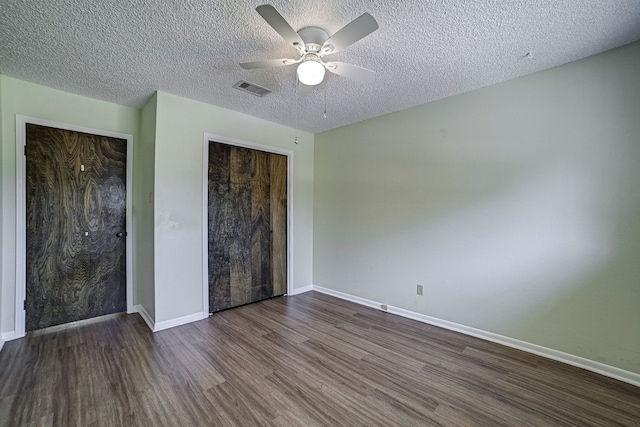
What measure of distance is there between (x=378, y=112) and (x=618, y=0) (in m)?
2.11

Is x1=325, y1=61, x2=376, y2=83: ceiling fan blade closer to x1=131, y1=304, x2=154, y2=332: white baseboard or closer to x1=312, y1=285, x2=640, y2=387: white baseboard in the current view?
x1=312, y1=285, x2=640, y2=387: white baseboard

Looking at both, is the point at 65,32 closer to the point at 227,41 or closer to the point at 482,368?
the point at 227,41

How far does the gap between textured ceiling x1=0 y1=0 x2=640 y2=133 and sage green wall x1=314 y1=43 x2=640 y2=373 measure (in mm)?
357

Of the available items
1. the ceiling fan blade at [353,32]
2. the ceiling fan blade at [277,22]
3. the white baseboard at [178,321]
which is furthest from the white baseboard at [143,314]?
the ceiling fan blade at [353,32]

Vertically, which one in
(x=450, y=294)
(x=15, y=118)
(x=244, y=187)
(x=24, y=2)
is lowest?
(x=450, y=294)

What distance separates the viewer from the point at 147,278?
3115 mm

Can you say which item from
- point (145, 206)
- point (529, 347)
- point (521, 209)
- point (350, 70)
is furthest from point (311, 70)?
point (529, 347)

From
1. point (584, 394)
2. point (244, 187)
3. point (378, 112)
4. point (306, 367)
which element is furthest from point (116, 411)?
point (378, 112)

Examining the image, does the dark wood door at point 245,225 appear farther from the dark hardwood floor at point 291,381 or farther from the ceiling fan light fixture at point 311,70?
the ceiling fan light fixture at point 311,70

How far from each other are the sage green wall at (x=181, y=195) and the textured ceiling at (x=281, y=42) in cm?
31

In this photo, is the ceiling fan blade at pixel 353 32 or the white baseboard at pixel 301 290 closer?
the ceiling fan blade at pixel 353 32

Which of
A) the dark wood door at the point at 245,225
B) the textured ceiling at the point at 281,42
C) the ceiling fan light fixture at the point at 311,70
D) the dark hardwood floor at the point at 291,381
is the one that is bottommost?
the dark hardwood floor at the point at 291,381

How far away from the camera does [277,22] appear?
58.6 inches

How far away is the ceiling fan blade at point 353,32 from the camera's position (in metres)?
1.43
